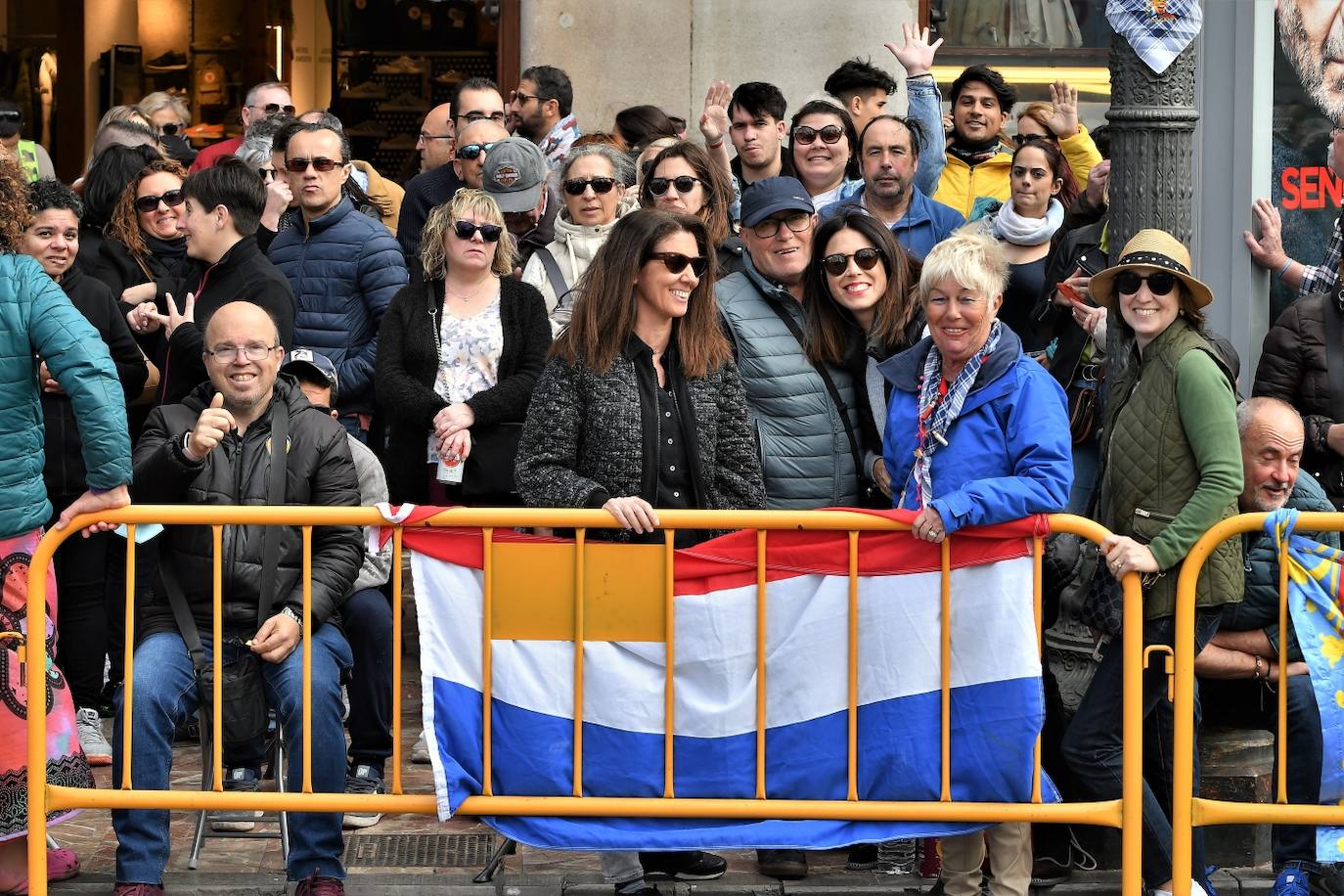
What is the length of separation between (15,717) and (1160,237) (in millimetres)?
3931

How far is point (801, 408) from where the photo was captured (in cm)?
671

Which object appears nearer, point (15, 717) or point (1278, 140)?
point (15, 717)

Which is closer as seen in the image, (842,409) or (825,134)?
(842,409)

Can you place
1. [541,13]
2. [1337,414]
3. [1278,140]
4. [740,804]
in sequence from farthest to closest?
[541,13], [1278,140], [1337,414], [740,804]

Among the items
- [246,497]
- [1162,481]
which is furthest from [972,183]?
[246,497]

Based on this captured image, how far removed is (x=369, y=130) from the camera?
14.3 m

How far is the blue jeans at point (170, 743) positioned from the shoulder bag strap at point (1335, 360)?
4.12 m

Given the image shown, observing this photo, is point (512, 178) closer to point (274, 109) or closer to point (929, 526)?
point (274, 109)

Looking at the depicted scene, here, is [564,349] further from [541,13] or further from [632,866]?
[541,13]

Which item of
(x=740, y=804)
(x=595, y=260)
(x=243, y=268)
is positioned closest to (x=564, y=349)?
(x=595, y=260)

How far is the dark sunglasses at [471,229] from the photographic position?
25.0 feet

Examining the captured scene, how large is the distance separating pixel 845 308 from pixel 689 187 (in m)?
1.20

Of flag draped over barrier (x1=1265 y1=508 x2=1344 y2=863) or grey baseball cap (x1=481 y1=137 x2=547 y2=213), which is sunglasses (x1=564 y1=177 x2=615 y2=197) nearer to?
grey baseball cap (x1=481 y1=137 x2=547 y2=213)

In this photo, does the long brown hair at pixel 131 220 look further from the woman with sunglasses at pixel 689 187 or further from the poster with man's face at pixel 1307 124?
the poster with man's face at pixel 1307 124
